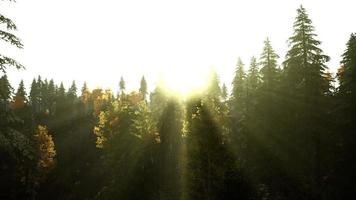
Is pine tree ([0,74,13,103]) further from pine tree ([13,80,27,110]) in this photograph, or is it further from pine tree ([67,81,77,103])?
pine tree ([67,81,77,103])

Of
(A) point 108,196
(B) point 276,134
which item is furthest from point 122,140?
(B) point 276,134

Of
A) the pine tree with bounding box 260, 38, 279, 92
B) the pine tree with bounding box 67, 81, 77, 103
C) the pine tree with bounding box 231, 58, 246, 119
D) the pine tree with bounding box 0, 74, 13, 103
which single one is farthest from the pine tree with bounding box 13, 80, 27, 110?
the pine tree with bounding box 0, 74, 13, 103

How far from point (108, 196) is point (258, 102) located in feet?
64.1

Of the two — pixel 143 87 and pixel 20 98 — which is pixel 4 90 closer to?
pixel 20 98

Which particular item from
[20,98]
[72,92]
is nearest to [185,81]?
[20,98]

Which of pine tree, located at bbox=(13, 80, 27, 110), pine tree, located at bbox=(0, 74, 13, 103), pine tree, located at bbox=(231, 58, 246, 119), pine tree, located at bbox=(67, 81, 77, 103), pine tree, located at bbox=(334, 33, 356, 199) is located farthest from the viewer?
pine tree, located at bbox=(67, 81, 77, 103)

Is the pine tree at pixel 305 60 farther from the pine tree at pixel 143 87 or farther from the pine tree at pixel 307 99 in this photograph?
the pine tree at pixel 143 87

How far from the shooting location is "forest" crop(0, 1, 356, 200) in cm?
2991

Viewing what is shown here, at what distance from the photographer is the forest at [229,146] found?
98.1 feet

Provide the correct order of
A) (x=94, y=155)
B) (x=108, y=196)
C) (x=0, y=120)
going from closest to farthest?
(x=0, y=120), (x=108, y=196), (x=94, y=155)

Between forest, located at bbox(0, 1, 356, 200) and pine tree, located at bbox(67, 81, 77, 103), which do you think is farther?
pine tree, located at bbox(67, 81, 77, 103)

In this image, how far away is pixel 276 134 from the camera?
38.0 m

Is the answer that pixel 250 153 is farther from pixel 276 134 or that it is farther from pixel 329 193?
pixel 329 193

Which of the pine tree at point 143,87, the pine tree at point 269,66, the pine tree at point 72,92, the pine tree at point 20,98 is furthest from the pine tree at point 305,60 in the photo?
the pine tree at point 143,87
